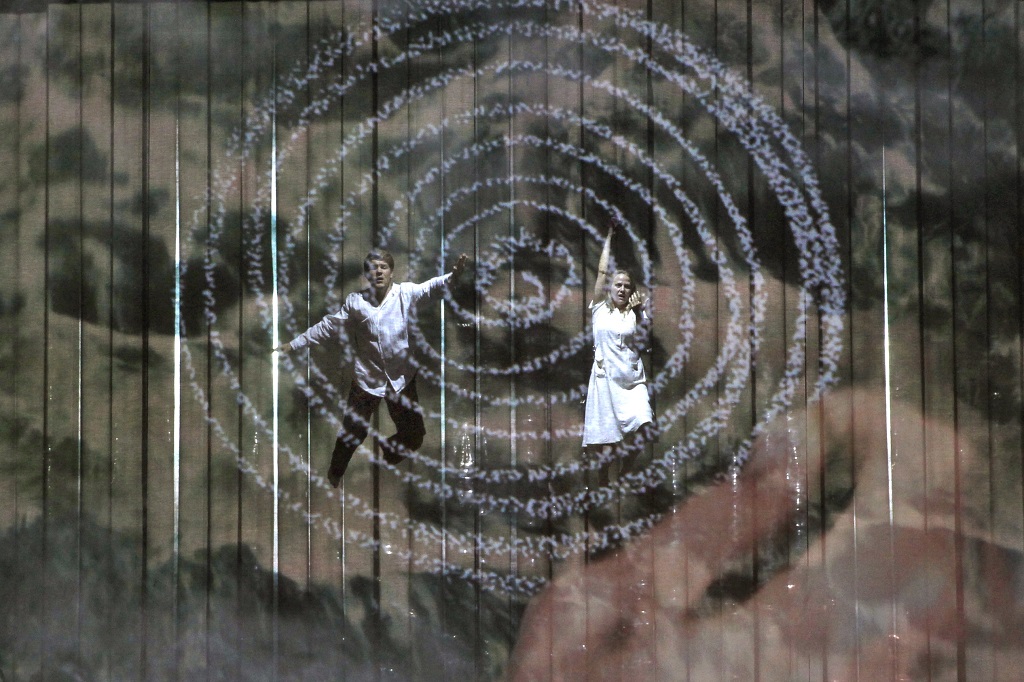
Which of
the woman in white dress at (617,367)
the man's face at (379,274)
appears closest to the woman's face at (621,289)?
the woman in white dress at (617,367)

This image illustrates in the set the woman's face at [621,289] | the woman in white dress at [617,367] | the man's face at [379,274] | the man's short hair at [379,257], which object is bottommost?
the woman in white dress at [617,367]

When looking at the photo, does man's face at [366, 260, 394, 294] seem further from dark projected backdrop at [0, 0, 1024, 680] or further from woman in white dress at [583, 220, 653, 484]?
woman in white dress at [583, 220, 653, 484]

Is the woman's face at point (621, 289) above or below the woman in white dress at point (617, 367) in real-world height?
above

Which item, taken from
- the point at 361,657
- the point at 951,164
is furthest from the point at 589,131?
the point at 361,657

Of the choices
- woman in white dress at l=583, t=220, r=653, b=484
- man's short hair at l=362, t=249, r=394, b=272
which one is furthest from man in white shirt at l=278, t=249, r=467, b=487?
woman in white dress at l=583, t=220, r=653, b=484

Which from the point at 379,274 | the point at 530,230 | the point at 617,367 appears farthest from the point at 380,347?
the point at 617,367

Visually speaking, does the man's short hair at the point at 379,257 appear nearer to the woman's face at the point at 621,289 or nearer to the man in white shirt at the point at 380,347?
the man in white shirt at the point at 380,347
